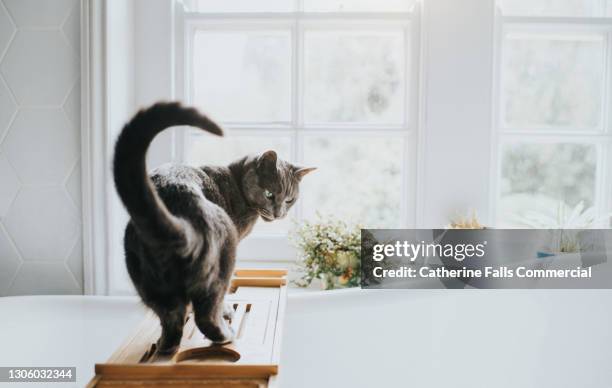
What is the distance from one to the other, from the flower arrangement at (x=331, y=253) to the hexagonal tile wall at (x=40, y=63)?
2.47 feet

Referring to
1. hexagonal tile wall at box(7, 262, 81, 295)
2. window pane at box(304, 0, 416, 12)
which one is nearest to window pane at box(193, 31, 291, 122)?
window pane at box(304, 0, 416, 12)

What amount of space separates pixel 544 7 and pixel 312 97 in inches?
A: 30.1

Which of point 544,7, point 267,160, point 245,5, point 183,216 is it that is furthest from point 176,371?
point 544,7

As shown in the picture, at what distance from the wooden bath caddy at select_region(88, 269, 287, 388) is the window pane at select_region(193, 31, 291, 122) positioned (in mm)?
882

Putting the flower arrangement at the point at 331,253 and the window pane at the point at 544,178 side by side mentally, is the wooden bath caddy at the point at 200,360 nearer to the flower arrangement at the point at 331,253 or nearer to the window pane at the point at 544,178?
the flower arrangement at the point at 331,253

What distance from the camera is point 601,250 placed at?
133cm

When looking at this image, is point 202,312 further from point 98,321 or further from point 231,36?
point 231,36

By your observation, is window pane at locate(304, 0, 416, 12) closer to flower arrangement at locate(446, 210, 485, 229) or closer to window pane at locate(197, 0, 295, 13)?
window pane at locate(197, 0, 295, 13)

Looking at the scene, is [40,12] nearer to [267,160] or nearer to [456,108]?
[267,160]

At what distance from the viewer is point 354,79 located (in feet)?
5.21

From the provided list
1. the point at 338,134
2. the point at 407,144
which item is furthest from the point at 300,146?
the point at 407,144

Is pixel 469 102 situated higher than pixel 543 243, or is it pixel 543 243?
pixel 469 102

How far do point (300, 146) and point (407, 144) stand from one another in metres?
0.33

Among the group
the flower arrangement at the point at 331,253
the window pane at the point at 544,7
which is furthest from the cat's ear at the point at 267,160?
the window pane at the point at 544,7
